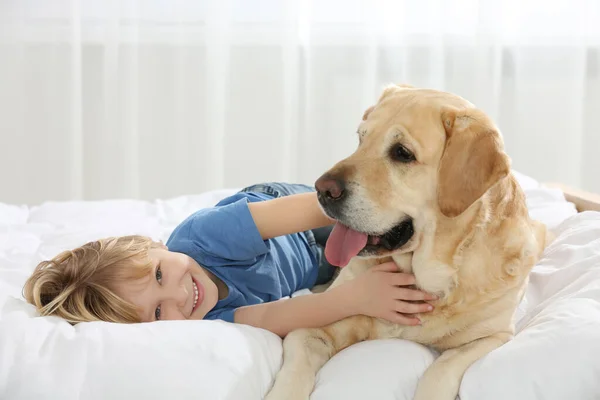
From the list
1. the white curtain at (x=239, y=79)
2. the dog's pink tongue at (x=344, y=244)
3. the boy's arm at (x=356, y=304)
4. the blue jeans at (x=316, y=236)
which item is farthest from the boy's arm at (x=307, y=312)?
the white curtain at (x=239, y=79)

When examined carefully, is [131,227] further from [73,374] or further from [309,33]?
[309,33]

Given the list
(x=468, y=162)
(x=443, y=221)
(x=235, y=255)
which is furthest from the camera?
(x=235, y=255)

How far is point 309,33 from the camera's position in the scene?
3.81 meters

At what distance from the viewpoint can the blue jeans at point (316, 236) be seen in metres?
2.29

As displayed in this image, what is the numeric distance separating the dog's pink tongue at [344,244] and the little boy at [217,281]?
0.10 m

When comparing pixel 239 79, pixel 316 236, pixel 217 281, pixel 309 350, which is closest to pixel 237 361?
pixel 309 350

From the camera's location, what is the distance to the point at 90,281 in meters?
1.75

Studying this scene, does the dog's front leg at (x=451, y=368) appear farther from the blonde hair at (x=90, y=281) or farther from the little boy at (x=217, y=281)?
the blonde hair at (x=90, y=281)

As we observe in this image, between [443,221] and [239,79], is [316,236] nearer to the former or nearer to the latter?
[443,221]

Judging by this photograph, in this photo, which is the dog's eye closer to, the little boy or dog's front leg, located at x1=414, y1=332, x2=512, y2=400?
the little boy

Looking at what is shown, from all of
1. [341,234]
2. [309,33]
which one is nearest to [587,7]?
[309,33]

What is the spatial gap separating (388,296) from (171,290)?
1.78 feet

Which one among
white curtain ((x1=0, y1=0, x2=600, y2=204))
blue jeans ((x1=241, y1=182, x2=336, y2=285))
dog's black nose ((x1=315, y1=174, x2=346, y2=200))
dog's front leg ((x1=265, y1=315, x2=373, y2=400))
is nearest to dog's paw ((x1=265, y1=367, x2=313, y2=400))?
dog's front leg ((x1=265, y1=315, x2=373, y2=400))

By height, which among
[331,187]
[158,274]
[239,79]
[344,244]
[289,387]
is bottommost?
[289,387]
